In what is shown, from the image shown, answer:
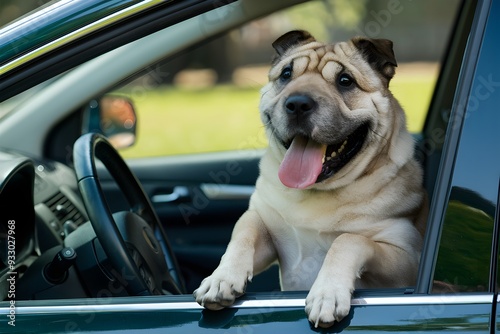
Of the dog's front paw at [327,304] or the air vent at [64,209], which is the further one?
the air vent at [64,209]

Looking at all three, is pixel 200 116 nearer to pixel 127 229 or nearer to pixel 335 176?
pixel 127 229

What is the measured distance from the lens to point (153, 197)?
11.5 ft

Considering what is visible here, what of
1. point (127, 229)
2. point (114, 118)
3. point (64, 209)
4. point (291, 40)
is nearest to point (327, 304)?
point (127, 229)

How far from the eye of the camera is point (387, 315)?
1.52 m

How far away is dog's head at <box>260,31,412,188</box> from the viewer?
2100 millimetres

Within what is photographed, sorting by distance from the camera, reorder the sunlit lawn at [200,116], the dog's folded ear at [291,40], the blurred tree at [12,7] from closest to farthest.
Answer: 1. the dog's folded ear at [291,40]
2. the sunlit lawn at [200,116]
3. the blurred tree at [12,7]

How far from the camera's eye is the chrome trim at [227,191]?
343cm

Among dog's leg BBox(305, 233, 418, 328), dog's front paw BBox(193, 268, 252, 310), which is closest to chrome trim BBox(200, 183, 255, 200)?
dog's leg BBox(305, 233, 418, 328)

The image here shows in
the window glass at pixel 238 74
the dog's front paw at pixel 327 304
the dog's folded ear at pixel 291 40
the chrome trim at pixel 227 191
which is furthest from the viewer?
the window glass at pixel 238 74

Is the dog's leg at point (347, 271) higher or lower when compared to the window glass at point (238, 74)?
higher

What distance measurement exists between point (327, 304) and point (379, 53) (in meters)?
0.96

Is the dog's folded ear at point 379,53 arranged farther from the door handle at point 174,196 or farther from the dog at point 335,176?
the door handle at point 174,196

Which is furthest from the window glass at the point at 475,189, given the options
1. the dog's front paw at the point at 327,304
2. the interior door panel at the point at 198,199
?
the interior door panel at the point at 198,199

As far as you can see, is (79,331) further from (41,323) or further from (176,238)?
(176,238)
